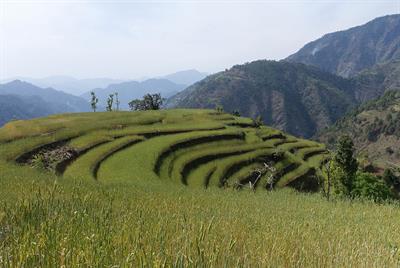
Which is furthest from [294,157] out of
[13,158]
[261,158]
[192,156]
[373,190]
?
[13,158]

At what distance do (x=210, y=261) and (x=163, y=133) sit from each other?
6702 cm

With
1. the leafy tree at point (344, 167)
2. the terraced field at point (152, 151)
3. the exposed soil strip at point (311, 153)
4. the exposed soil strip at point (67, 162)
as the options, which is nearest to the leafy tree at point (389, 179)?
the exposed soil strip at point (311, 153)

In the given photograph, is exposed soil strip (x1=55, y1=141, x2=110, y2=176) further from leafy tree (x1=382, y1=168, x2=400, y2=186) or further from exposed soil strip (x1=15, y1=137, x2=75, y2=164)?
leafy tree (x1=382, y1=168, x2=400, y2=186)

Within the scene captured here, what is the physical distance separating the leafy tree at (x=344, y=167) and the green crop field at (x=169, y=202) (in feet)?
20.8

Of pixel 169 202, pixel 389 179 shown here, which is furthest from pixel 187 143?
pixel 389 179

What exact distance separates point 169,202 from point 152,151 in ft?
151

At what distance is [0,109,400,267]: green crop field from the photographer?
4.73 meters

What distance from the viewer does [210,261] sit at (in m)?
4.17

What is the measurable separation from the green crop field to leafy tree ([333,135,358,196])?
20.8 feet

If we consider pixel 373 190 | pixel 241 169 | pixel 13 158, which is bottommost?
pixel 373 190

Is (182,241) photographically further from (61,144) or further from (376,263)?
(61,144)

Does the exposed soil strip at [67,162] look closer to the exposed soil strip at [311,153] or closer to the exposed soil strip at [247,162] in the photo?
the exposed soil strip at [247,162]

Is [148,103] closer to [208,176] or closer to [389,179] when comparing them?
[389,179]

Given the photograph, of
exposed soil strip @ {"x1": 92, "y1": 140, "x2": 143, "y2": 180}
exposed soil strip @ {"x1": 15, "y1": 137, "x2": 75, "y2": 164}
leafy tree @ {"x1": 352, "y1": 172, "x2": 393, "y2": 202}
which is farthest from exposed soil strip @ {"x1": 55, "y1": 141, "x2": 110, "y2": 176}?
leafy tree @ {"x1": 352, "y1": 172, "x2": 393, "y2": 202}
